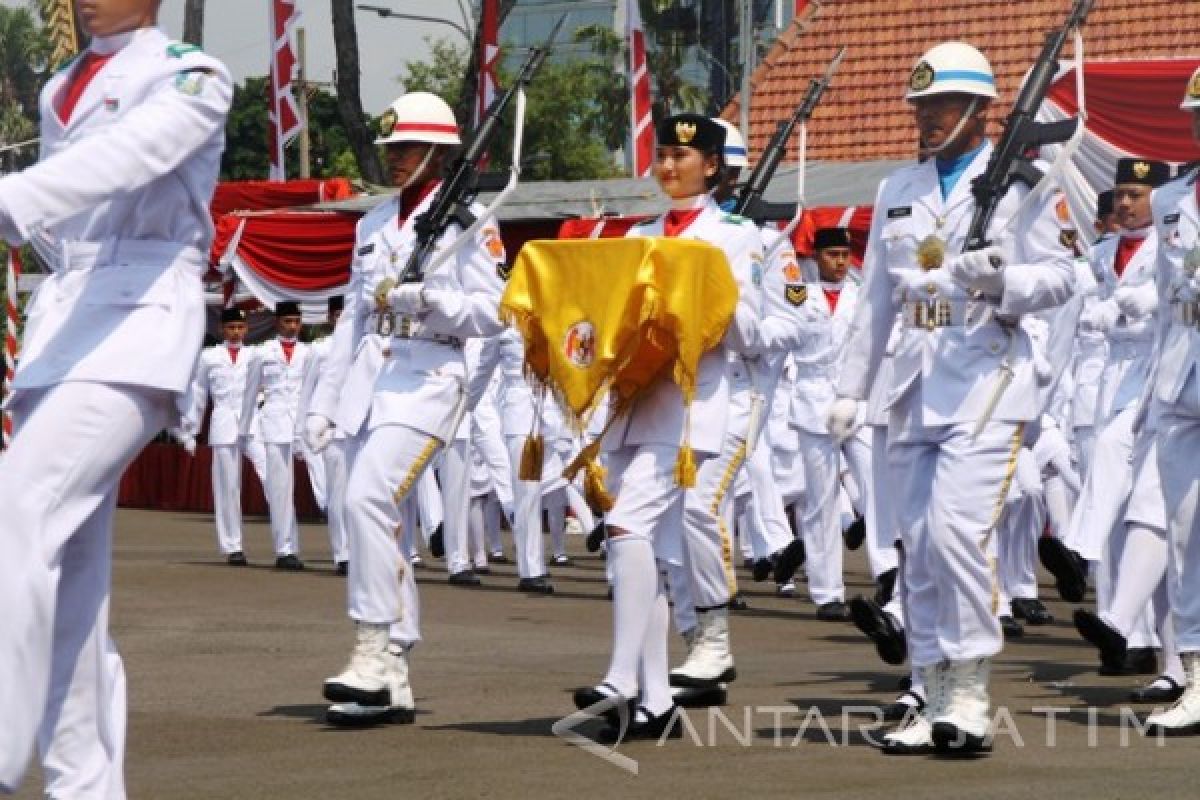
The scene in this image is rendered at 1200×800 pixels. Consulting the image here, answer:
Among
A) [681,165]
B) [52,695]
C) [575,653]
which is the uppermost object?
[681,165]

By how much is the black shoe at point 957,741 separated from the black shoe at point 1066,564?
6.26 meters

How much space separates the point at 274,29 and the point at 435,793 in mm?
27310

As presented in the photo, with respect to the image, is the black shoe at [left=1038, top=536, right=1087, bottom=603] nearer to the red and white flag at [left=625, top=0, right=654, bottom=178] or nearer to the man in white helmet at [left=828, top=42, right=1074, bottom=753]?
the man in white helmet at [left=828, top=42, right=1074, bottom=753]

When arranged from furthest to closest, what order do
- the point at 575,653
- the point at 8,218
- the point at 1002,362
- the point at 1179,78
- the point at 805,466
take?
the point at 1179,78
the point at 805,466
the point at 575,653
the point at 1002,362
the point at 8,218

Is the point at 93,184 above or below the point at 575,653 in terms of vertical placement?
above

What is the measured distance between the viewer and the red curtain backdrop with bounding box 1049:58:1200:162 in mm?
23547

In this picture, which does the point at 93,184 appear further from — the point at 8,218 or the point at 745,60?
the point at 745,60

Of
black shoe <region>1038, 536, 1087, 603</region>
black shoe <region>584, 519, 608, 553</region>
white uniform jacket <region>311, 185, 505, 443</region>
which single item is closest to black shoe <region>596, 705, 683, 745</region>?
white uniform jacket <region>311, 185, 505, 443</region>

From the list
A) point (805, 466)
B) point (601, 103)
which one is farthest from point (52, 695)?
point (601, 103)

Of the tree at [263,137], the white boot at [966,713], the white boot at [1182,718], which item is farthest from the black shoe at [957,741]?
the tree at [263,137]

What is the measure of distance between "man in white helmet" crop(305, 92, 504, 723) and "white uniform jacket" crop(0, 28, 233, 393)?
3306 millimetres

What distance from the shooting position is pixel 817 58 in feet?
119

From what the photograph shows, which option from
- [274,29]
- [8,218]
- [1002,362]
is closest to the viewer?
[8,218]

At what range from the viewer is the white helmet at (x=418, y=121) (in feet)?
36.5
